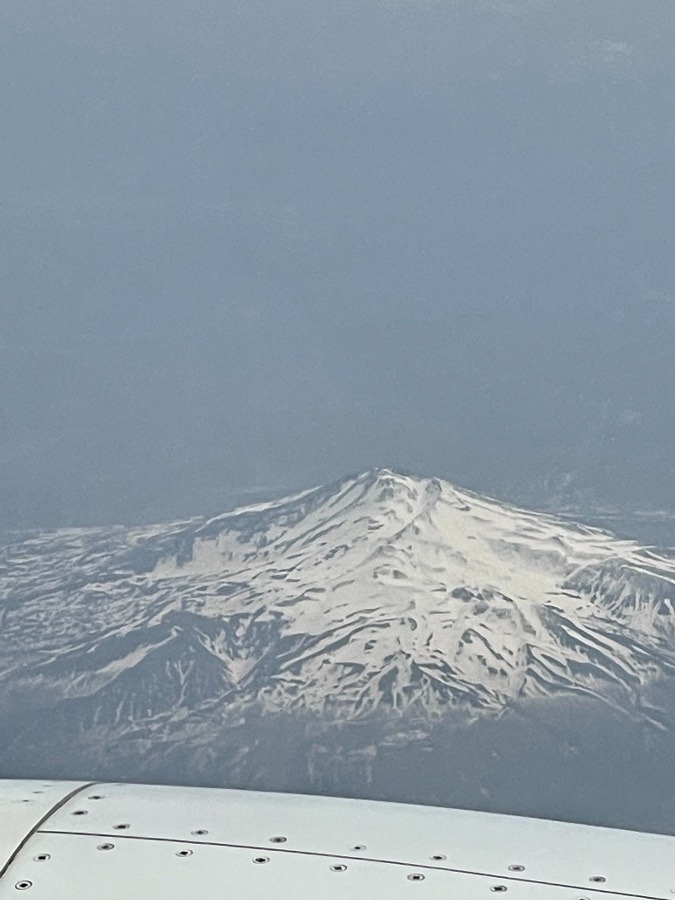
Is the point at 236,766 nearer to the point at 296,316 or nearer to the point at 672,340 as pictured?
the point at 296,316

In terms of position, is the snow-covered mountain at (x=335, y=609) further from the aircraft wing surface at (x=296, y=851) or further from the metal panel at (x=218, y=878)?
the metal panel at (x=218, y=878)

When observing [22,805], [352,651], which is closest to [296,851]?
[22,805]

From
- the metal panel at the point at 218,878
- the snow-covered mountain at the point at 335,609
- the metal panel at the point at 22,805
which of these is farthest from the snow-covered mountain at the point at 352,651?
the metal panel at the point at 218,878

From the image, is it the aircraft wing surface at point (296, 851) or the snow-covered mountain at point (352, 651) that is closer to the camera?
the aircraft wing surface at point (296, 851)

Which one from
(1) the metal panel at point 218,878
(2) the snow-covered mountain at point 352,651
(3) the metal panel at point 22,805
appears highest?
(2) the snow-covered mountain at point 352,651

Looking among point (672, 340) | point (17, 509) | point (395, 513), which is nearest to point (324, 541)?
point (395, 513)

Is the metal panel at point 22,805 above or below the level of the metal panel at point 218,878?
above

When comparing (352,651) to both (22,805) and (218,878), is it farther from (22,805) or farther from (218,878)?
(218,878)

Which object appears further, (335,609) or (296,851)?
(335,609)
